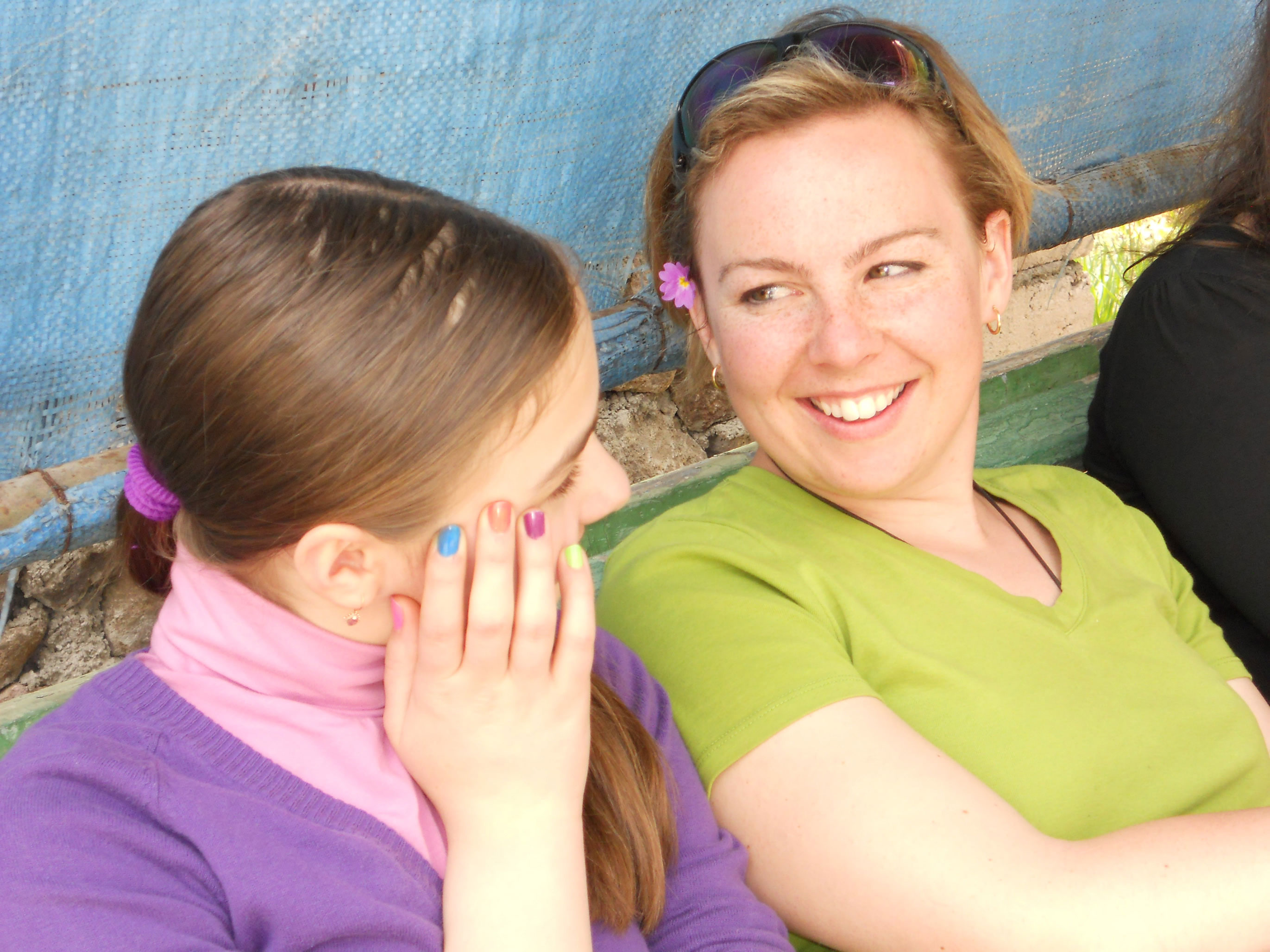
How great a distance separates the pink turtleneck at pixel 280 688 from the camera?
3.45ft

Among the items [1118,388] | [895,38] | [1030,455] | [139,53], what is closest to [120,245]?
[139,53]

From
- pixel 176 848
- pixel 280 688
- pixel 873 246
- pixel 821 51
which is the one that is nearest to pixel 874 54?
pixel 821 51

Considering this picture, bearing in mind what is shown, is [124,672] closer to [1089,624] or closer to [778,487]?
[778,487]

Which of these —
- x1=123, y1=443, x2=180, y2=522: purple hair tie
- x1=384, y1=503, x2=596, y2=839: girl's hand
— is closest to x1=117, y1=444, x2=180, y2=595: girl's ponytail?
x1=123, y1=443, x2=180, y2=522: purple hair tie

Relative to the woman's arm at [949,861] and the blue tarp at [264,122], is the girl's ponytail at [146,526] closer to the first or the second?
the blue tarp at [264,122]

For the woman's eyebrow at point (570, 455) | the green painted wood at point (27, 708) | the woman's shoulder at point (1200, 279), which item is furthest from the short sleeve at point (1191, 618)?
the green painted wood at point (27, 708)

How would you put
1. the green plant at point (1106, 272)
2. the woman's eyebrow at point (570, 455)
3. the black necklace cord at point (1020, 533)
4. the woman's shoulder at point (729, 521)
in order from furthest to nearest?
the green plant at point (1106, 272) < the black necklace cord at point (1020, 533) < the woman's shoulder at point (729, 521) < the woman's eyebrow at point (570, 455)

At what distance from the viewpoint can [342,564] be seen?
42.0 inches

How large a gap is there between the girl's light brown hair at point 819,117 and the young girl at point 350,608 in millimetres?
590

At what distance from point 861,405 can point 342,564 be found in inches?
32.3

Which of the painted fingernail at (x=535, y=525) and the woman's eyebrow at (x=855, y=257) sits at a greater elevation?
the woman's eyebrow at (x=855, y=257)

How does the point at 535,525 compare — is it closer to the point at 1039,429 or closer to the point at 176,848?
Answer: the point at 176,848

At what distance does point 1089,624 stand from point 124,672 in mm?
1257

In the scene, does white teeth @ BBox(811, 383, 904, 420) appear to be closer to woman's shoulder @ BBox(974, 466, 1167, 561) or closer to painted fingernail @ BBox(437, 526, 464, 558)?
woman's shoulder @ BBox(974, 466, 1167, 561)
